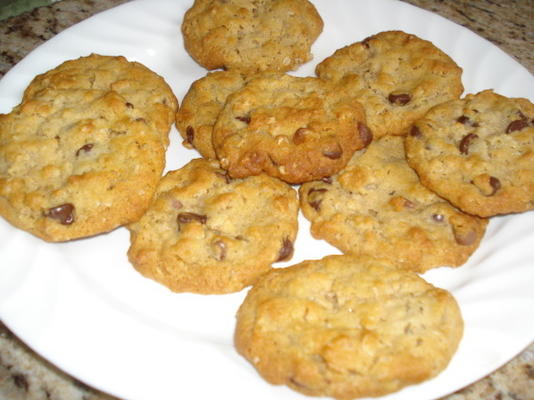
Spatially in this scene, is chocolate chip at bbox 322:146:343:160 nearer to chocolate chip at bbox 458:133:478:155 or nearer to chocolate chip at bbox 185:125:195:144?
chocolate chip at bbox 458:133:478:155

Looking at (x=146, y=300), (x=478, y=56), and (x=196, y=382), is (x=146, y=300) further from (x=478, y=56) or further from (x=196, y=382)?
(x=478, y=56)

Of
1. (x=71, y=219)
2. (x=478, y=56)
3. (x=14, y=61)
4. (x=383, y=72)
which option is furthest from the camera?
(x=14, y=61)

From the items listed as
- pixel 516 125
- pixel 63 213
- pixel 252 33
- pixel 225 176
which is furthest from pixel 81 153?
pixel 516 125

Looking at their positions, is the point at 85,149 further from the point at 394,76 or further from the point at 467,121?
the point at 467,121

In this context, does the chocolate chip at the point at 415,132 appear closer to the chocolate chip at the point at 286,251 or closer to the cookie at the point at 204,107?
the chocolate chip at the point at 286,251

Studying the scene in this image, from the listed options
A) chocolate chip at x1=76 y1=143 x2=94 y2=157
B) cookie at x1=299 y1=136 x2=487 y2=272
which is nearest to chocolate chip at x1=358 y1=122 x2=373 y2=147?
cookie at x1=299 y1=136 x2=487 y2=272

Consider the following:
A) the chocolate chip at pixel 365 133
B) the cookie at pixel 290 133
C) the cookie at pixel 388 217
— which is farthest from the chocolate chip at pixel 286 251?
the chocolate chip at pixel 365 133

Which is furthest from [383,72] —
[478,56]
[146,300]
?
[146,300]
